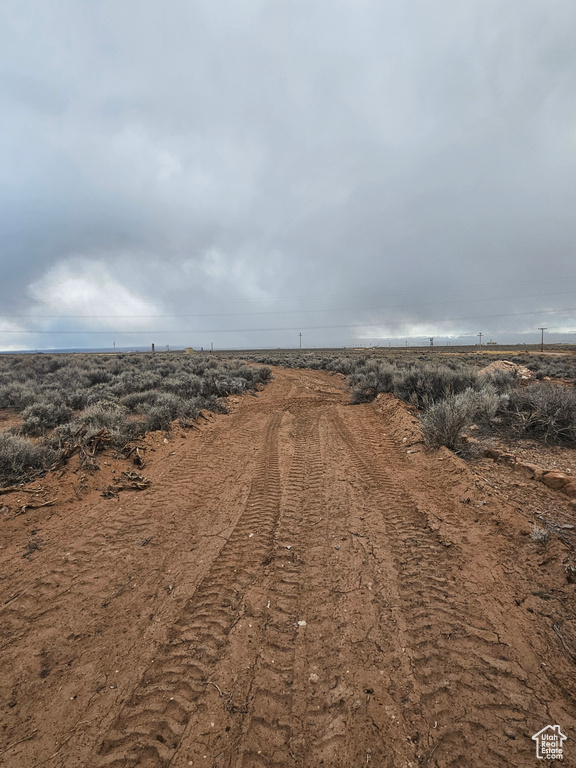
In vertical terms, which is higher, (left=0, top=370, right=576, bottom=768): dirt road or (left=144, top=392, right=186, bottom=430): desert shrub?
(left=144, top=392, right=186, bottom=430): desert shrub

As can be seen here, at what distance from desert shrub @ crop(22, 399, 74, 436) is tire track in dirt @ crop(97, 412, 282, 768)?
23.2 feet

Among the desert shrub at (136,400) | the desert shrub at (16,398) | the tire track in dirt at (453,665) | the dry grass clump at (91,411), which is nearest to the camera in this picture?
the tire track in dirt at (453,665)

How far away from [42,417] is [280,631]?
9177 mm

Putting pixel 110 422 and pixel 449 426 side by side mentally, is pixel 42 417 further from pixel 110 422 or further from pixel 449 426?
pixel 449 426

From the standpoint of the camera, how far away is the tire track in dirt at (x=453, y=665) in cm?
196

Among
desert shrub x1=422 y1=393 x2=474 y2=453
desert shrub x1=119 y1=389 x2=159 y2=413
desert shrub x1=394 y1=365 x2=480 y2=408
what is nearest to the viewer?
desert shrub x1=422 y1=393 x2=474 y2=453

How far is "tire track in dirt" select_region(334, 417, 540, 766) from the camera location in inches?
77.0

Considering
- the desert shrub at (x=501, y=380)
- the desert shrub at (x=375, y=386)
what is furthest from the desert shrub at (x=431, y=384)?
the desert shrub at (x=501, y=380)

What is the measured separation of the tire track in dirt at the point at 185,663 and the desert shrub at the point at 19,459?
3.92 m

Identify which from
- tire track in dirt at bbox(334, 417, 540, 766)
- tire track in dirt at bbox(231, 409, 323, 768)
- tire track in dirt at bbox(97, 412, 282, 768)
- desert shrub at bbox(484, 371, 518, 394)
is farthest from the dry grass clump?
desert shrub at bbox(484, 371, 518, 394)

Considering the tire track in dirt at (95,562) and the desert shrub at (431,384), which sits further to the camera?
the desert shrub at (431,384)

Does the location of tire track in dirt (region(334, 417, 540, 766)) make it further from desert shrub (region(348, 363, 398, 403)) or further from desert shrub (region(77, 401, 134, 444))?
desert shrub (region(348, 363, 398, 403))

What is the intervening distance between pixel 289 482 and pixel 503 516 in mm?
3118

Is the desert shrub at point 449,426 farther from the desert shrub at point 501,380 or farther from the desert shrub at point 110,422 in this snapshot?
the desert shrub at point 110,422
